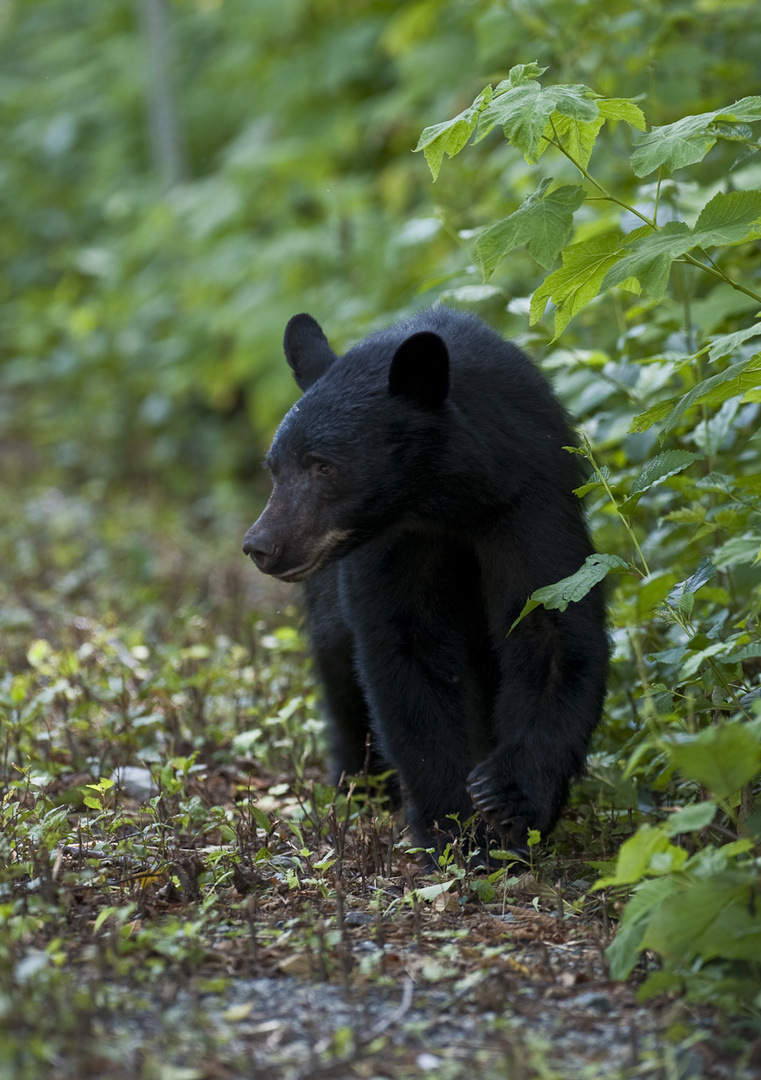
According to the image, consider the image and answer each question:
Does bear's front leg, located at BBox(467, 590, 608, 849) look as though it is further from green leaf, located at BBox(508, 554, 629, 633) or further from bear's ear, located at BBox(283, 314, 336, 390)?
bear's ear, located at BBox(283, 314, 336, 390)

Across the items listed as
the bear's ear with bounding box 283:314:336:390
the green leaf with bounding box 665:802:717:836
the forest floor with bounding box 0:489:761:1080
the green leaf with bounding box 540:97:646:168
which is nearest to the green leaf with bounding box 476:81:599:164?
the green leaf with bounding box 540:97:646:168

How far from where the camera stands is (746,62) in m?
5.84

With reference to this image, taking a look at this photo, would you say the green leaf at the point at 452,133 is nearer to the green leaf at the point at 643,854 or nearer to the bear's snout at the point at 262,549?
the bear's snout at the point at 262,549

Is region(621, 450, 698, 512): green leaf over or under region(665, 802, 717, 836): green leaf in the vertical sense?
over

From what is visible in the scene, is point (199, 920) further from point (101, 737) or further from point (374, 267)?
point (374, 267)

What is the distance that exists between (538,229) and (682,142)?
0.41 m

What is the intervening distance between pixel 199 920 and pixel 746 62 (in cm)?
490

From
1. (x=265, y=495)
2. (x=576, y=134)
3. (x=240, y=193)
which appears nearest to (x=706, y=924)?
(x=576, y=134)

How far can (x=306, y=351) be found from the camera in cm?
395

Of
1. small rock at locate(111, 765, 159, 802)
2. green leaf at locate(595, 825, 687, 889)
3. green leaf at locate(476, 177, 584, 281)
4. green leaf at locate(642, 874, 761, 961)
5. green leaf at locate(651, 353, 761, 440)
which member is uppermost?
green leaf at locate(476, 177, 584, 281)

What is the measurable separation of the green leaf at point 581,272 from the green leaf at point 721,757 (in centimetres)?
123

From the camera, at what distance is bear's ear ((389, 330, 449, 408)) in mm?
3365

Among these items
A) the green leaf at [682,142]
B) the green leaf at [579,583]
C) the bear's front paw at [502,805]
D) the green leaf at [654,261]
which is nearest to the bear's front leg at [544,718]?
the bear's front paw at [502,805]

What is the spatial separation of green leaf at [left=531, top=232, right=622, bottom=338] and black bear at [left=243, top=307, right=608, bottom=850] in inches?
14.8
